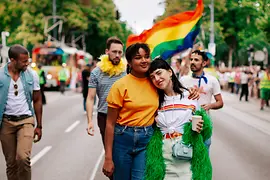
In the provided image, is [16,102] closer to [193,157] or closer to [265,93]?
[193,157]

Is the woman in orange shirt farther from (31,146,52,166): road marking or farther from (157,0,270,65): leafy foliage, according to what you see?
(157,0,270,65): leafy foliage

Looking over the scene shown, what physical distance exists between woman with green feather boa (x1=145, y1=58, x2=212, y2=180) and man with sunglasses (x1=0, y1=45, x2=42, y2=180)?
5.87 ft

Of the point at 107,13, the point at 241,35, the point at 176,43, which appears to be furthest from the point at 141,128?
the point at 107,13

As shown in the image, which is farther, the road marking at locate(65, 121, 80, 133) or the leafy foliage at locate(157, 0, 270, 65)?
the leafy foliage at locate(157, 0, 270, 65)

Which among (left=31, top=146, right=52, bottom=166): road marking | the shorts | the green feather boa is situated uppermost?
the green feather boa

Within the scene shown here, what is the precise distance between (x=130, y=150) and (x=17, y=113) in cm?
177

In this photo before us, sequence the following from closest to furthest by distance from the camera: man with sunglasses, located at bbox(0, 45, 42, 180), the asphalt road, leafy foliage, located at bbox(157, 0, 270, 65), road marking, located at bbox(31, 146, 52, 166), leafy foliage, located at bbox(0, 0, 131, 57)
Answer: man with sunglasses, located at bbox(0, 45, 42, 180)
the asphalt road
road marking, located at bbox(31, 146, 52, 166)
leafy foliage, located at bbox(0, 0, 131, 57)
leafy foliage, located at bbox(157, 0, 270, 65)

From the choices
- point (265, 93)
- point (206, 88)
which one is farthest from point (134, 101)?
point (265, 93)

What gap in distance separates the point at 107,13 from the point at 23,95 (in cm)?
5375

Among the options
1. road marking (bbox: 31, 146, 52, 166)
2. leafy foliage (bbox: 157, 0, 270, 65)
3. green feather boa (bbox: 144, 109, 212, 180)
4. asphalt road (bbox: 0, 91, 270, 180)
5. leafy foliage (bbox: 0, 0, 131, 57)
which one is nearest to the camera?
green feather boa (bbox: 144, 109, 212, 180)

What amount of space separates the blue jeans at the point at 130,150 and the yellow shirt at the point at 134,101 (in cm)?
7

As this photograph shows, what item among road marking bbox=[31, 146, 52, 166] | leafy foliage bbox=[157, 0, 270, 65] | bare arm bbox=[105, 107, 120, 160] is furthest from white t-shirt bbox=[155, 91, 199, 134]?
leafy foliage bbox=[157, 0, 270, 65]

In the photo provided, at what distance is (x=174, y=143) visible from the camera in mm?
4371

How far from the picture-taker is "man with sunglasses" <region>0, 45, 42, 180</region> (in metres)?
5.60
